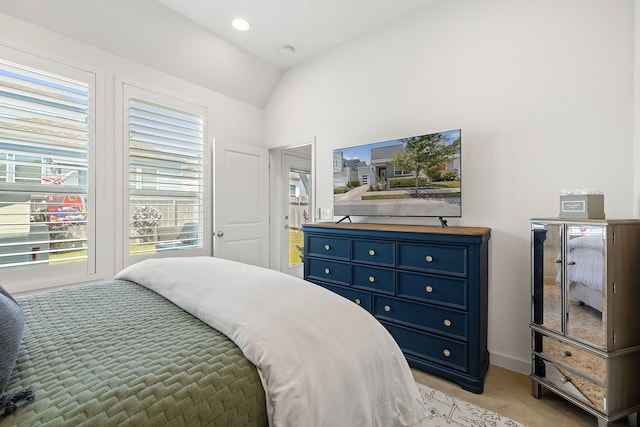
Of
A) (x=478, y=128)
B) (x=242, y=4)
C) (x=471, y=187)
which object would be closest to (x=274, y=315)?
(x=471, y=187)

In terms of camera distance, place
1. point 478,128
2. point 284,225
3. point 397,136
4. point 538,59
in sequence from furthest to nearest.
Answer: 1. point 284,225
2. point 397,136
3. point 478,128
4. point 538,59

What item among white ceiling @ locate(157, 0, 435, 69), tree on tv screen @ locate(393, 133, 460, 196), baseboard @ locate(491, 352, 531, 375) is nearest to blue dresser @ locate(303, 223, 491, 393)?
baseboard @ locate(491, 352, 531, 375)

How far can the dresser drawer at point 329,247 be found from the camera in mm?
2568

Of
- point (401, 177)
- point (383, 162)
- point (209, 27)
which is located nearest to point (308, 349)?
point (401, 177)

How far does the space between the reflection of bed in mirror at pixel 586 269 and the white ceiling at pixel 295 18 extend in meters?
2.30

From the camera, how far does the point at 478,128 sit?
2.42 m

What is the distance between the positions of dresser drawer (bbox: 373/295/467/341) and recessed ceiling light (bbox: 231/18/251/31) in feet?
9.14

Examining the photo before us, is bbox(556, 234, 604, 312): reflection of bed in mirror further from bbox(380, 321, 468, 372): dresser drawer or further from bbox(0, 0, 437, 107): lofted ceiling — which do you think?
bbox(0, 0, 437, 107): lofted ceiling

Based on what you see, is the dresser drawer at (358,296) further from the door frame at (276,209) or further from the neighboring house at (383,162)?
the door frame at (276,209)

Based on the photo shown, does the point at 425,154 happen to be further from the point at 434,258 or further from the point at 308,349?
the point at 308,349

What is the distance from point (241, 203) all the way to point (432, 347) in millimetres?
2530

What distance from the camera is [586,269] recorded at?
1629mm

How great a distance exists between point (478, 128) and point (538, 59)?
58 cm

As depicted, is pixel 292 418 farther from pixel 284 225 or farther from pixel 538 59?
pixel 284 225
